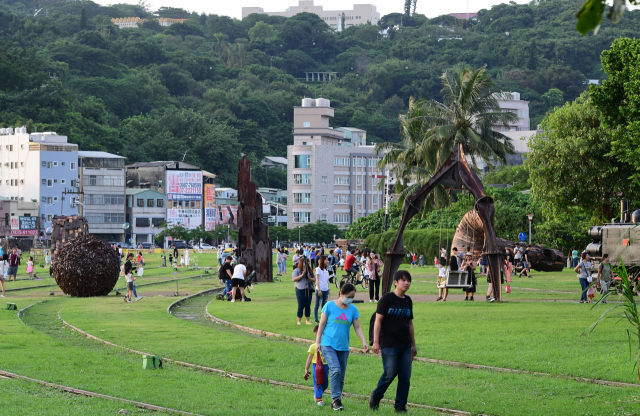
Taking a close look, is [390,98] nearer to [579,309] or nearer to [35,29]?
[35,29]

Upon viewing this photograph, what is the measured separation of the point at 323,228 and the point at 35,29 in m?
81.4

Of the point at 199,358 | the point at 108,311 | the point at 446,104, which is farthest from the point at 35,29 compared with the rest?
the point at 199,358

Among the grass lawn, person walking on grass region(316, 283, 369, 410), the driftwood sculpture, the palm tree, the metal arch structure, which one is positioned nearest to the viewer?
person walking on grass region(316, 283, 369, 410)

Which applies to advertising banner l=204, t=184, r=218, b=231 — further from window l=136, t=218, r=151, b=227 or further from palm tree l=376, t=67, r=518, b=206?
palm tree l=376, t=67, r=518, b=206

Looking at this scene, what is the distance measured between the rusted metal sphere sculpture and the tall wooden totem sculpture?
708 cm

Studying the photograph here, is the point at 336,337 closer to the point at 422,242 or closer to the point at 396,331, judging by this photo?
the point at 396,331

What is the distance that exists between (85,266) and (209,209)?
288 ft

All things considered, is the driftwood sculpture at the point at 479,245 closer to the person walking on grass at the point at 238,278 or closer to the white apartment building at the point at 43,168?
the person walking on grass at the point at 238,278

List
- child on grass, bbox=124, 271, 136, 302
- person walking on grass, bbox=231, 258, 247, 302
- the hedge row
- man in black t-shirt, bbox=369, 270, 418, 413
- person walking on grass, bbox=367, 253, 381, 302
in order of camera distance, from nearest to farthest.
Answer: man in black t-shirt, bbox=369, 270, 418, 413 → person walking on grass, bbox=367, 253, 381, 302 → person walking on grass, bbox=231, 258, 247, 302 → child on grass, bbox=124, 271, 136, 302 → the hedge row

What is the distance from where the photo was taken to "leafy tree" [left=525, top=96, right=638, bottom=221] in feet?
113

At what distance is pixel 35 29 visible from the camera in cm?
16262

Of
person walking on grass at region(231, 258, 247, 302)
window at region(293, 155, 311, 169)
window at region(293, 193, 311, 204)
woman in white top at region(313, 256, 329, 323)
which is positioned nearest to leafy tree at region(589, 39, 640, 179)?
person walking on grass at region(231, 258, 247, 302)

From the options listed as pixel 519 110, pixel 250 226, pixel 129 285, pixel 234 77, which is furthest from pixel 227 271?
pixel 234 77

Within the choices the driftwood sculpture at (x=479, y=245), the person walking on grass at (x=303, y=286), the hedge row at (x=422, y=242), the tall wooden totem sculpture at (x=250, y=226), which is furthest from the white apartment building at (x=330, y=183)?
the person walking on grass at (x=303, y=286)
